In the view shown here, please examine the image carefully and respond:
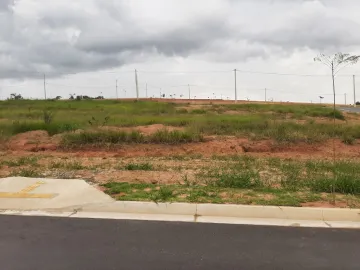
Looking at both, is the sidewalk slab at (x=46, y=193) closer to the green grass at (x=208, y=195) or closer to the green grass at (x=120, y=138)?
the green grass at (x=208, y=195)

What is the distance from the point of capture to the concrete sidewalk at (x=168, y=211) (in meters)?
6.70

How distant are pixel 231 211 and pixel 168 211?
1.08 meters

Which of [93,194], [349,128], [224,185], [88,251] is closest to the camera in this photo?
[88,251]

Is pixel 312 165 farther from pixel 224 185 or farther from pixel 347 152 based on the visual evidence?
pixel 347 152

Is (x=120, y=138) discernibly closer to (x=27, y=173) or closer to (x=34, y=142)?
(x=34, y=142)

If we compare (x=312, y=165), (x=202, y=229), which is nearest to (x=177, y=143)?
(x=312, y=165)

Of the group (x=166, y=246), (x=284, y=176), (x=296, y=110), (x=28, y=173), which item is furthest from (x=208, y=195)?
(x=296, y=110)

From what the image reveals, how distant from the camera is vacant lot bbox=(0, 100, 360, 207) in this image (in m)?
8.30

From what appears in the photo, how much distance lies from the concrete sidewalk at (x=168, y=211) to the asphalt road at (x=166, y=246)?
1.18 ft

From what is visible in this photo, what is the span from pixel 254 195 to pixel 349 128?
46.2ft

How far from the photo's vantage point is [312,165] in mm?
12219

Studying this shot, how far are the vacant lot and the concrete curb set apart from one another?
419 mm

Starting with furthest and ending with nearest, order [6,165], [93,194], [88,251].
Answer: [6,165] → [93,194] → [88,251]

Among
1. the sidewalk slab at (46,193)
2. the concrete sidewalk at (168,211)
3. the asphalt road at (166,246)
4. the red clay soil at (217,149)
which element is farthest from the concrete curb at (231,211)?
the red clay soil at (217,149)
